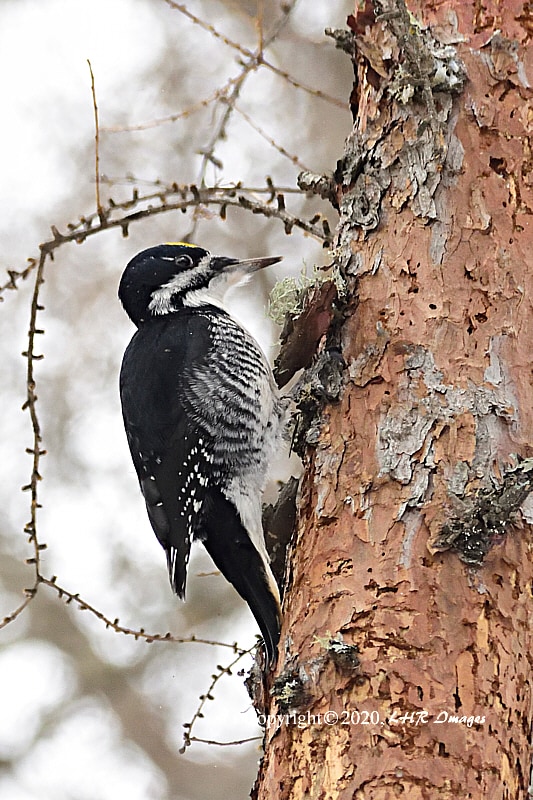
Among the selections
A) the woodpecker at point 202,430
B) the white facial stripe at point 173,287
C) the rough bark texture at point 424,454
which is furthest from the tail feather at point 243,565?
the white facial stripe at point 173,287

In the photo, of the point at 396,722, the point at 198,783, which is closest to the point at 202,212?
the point at 396,722

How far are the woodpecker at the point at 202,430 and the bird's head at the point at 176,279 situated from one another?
0.14ft

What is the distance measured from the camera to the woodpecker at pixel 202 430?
2.60m

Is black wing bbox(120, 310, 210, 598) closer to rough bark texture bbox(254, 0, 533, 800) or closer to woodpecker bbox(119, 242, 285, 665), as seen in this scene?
woodpecker bbox(119, 242, 285, 665)

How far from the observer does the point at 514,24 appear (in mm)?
2203

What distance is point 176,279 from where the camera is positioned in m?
3.04

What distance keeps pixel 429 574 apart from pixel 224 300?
1608 mm

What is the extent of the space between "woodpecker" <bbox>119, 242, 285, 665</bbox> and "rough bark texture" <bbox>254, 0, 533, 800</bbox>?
58cm

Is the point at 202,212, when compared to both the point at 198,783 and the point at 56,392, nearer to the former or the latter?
the point at 56,392

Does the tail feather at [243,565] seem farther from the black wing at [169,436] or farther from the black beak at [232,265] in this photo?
the black beak at [232,265]
